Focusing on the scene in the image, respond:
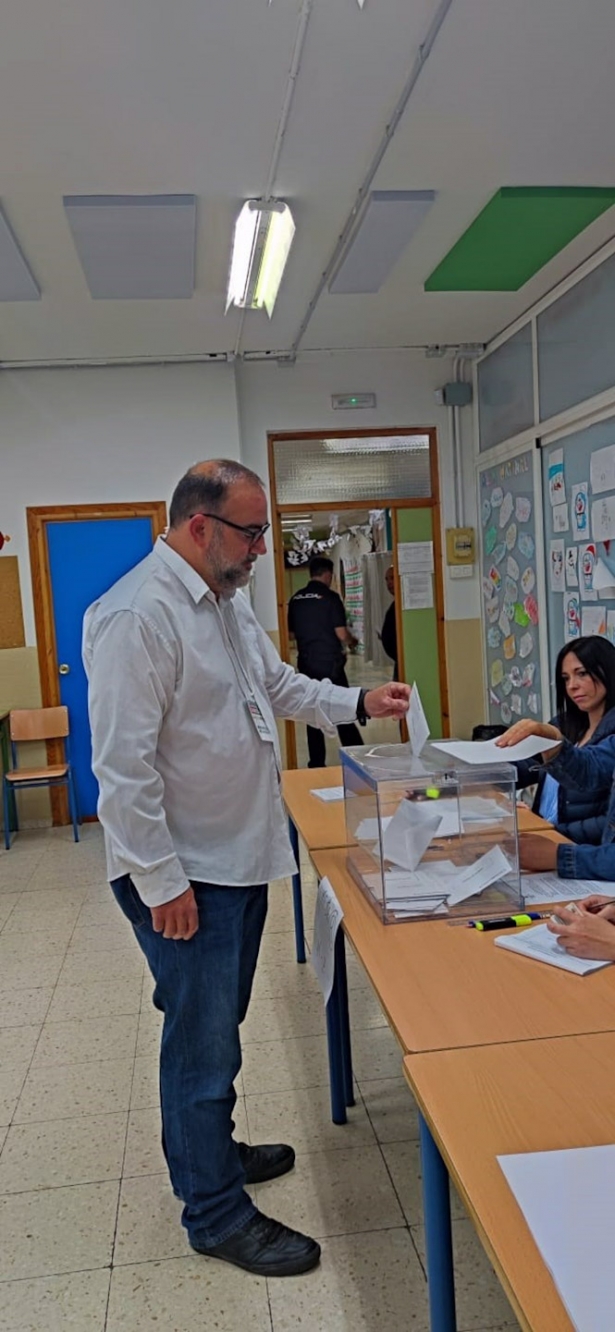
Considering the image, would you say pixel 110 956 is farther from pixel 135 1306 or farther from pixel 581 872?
pixel 581 872

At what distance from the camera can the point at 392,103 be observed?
2842 millimetres

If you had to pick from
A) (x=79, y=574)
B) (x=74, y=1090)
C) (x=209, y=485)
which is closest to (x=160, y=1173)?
(x=74, y=1090)

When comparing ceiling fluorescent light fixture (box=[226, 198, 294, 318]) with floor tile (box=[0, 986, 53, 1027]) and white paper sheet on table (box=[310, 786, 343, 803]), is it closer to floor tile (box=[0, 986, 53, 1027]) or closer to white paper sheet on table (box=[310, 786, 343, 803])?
white paper sheet on table (box=[310, 786, 343, 803])

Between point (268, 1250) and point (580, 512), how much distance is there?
12.0ft

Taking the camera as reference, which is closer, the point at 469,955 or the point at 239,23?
the point at 469,955

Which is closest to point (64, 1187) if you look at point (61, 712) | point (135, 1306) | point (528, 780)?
point (135, 1306)

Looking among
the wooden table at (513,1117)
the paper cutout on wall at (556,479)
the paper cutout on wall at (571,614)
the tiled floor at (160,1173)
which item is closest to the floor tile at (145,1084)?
the tiled floor at (160,1173)

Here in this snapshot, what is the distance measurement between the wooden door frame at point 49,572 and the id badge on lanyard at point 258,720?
3.92 m

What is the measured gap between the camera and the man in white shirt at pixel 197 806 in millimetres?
1643

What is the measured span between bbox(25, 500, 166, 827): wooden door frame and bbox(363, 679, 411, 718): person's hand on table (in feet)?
11.7

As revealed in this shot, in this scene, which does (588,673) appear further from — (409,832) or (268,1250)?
(268,1250)

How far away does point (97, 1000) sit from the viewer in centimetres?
320

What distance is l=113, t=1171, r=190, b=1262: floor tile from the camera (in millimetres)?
1939

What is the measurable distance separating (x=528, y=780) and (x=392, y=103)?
2.24m
